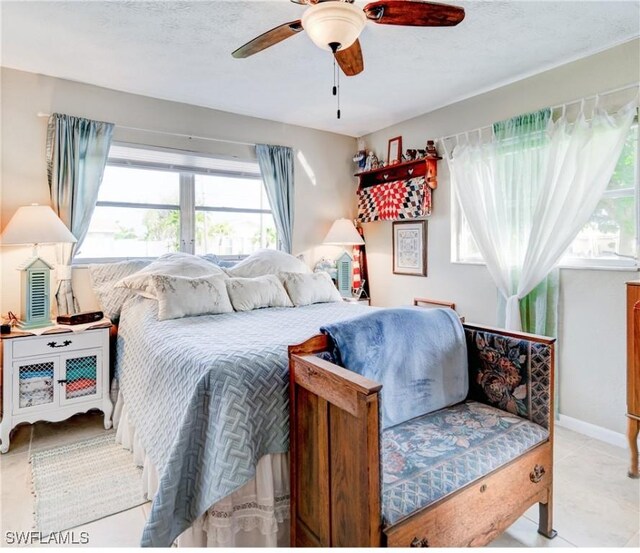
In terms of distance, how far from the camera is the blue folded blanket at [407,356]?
59.8 inches

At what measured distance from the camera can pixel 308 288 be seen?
3.08 m

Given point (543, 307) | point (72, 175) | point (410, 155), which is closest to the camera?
point (543, 307)

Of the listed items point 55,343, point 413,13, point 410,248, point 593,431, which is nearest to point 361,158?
point 410,248

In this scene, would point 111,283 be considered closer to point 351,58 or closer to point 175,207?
point 175,207

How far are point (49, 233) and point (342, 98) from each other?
246 cm

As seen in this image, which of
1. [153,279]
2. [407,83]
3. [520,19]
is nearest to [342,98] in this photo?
[407,83]

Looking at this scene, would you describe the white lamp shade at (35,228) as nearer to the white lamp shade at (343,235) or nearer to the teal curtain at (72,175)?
the teal curtain at (72,175)

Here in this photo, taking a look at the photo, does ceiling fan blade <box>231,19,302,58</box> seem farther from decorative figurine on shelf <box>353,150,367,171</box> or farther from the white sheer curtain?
decorative figurine on shelf <box>353,150,367,171</box>

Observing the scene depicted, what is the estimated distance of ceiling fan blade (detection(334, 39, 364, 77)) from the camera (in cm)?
194

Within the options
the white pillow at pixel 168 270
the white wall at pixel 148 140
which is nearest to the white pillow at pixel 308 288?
the white pillow at pixel 168 270

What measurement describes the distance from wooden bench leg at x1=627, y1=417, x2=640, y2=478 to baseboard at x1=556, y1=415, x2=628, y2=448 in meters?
0.38

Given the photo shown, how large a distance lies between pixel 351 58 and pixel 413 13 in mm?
453

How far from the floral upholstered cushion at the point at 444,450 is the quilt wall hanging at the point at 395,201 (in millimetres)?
2319

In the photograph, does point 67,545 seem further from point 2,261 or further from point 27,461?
point 2,261
